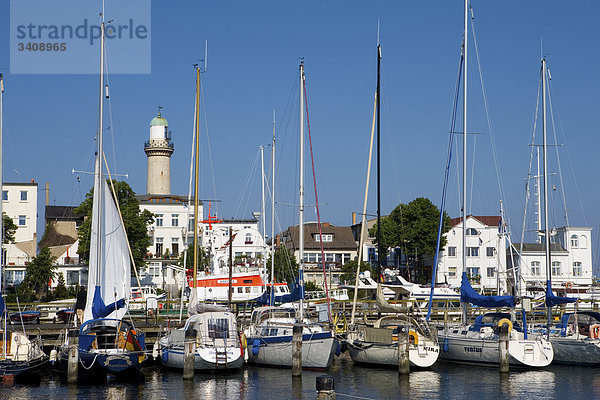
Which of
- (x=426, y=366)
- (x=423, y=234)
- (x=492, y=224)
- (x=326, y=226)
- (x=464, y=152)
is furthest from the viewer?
(x=326, y=226)

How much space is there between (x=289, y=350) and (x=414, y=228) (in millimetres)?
51358

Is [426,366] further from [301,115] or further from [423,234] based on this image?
[423,234]

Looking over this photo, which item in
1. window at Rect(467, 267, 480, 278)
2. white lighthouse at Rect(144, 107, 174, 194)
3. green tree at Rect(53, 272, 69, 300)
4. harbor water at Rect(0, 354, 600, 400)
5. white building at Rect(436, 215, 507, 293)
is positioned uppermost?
white lighthouse at Rect(144, 107, 174, 194)

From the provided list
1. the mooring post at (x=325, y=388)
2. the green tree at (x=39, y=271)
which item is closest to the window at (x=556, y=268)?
the green tree at (x=39, y=271)

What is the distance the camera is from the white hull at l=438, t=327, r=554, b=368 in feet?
115

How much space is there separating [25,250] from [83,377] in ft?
198

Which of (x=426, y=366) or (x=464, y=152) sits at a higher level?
(x=464, y=152)

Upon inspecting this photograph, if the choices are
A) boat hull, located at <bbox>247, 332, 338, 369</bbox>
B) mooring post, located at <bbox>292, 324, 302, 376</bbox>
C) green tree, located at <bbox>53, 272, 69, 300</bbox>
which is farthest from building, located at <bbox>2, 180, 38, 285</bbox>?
mooring post, located at <bbox>292, 324, 302, 376</bbox>

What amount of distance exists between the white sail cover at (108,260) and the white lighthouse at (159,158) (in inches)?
2746

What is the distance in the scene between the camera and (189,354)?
32.6 m

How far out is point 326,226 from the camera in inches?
4139

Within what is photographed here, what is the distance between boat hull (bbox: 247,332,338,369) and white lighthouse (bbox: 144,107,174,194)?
71937mm

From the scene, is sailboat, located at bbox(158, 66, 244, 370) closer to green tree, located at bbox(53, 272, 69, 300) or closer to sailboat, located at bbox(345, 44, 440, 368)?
sailboat, located at bbox(345, 44, 440, 368)

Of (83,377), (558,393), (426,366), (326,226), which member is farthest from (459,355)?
(326,226)
